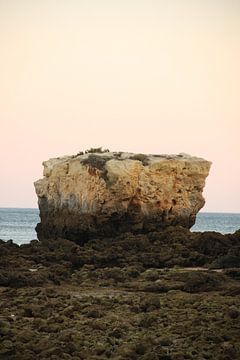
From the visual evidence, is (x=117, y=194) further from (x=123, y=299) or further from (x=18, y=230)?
(x=18, y=230)

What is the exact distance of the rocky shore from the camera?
14.1 meters

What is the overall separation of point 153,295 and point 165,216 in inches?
619

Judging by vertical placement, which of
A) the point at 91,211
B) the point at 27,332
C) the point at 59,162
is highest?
the point at 59,162

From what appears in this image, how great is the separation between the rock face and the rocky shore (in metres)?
3.00

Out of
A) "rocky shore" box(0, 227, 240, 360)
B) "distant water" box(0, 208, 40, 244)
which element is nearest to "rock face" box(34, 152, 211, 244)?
"rocky shore" box(0, 227, 240, 360)

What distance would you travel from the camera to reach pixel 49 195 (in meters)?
36.7

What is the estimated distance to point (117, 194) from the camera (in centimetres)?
3400

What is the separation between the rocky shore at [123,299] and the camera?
14102 millimetres

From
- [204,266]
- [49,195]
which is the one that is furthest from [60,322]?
[49,195]

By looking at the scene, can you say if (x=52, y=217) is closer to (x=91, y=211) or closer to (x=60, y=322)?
(x=91, y=211)

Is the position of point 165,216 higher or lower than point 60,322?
higher

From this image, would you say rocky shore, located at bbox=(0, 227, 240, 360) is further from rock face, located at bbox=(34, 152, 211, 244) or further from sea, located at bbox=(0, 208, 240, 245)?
sea, located at bbox=(0, 208, 240, 245)

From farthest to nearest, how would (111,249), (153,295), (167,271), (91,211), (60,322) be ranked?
(91,211) < (111,249) < (167,271) < (153,295) < (60,322)

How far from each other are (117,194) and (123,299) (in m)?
15.2
